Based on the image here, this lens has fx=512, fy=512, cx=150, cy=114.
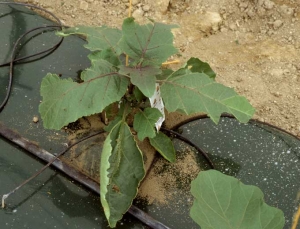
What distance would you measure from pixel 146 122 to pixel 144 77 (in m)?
0.20

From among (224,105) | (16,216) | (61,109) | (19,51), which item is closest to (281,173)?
(224,105)

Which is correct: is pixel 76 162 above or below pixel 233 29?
below

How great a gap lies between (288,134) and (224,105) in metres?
0.55

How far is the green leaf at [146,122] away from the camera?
→ 1.76 m

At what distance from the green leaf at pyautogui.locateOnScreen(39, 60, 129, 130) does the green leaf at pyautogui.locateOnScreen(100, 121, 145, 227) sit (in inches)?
5.4

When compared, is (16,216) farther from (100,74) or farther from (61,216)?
(100,74)

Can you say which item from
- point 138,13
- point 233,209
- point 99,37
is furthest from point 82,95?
point 138,13

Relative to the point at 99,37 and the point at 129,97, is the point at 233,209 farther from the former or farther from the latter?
the point at 99,37

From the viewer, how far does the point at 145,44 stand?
1780 mm

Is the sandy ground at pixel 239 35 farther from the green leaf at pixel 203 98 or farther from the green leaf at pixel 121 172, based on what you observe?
the green leaf at pixel 121 172

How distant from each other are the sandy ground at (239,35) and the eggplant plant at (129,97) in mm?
613

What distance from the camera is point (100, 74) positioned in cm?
170

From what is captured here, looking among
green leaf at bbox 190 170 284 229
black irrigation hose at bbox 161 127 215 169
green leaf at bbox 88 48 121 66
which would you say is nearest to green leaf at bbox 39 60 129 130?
green leaf at bbox 88 48 121 66

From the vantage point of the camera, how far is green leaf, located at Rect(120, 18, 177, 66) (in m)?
1.75
